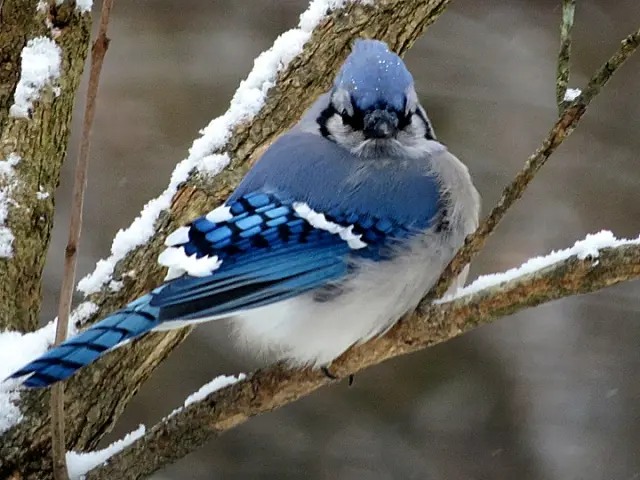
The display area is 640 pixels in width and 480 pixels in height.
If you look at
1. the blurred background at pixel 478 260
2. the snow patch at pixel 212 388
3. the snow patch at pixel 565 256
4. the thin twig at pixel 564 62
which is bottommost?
the blurred background at pixel 478 260

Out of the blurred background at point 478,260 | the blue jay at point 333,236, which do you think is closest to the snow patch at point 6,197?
the blue jay at point 333,236

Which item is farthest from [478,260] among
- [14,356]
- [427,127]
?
[14,356]

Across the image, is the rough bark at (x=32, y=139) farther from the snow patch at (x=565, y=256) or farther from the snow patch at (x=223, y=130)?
the snow patch at (x=565, y=256)

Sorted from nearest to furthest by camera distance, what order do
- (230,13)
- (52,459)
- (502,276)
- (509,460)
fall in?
(502,276), (52,459), (509,460), (230,13)

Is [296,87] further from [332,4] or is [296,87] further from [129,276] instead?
[129,276]

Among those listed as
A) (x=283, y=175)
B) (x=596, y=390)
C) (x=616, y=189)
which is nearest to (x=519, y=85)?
(x=616, y=189)

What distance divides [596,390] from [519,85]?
85 cm

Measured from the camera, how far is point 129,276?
1.40 metres

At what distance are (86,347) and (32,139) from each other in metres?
0.49

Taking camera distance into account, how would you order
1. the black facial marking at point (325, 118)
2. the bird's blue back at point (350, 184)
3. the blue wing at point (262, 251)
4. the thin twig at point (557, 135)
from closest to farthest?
1. the thin twig at point (557, 135)
2. the blue wing at point (262, 251)
3. the bird's blue back at point (350, 184)
4. the black facial marking at point (325, 118)

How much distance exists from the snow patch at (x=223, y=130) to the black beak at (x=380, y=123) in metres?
0.28

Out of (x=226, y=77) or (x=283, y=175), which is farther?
(x=226, y=77)

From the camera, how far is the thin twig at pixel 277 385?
1.12 metres

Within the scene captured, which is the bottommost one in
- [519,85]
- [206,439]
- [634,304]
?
[634,304]
